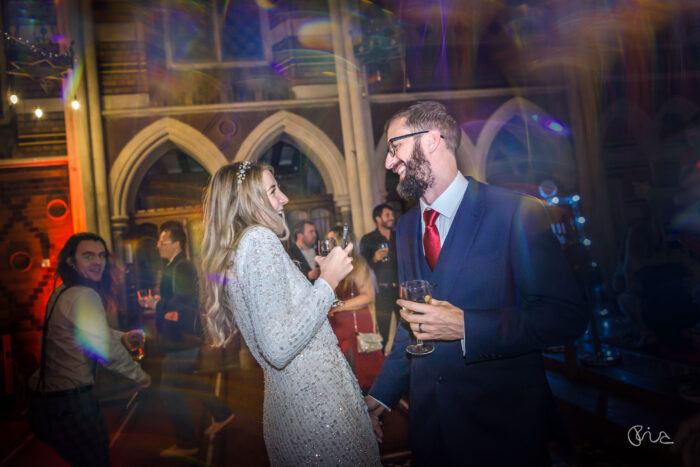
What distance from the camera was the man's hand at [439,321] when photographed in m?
1.32

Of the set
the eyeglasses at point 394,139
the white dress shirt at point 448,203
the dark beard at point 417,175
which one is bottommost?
the white dress shirt at point 448,203

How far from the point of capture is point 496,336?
129cm

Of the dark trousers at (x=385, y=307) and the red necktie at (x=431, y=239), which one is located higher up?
the red necktie at (x=431, y=239)

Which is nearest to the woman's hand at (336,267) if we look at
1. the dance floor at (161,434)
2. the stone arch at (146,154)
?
the dance floor at (161,434)

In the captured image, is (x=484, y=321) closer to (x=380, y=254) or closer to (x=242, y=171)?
(x=242, y=171)

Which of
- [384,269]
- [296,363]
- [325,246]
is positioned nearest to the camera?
[296,363]

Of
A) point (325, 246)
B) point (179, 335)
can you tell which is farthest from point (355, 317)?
point (325, 246)

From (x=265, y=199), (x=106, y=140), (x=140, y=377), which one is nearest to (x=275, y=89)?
(x=106, y=140)

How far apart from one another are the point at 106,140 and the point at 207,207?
609 centimetres

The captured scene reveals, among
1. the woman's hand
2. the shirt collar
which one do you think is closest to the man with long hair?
the woman's hand

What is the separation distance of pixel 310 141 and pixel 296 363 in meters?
5.91

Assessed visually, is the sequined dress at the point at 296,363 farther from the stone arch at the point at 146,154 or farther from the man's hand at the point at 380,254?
the stone arch at the point at 146,154

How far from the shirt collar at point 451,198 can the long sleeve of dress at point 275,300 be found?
1.87 ft

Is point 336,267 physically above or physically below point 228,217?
below
